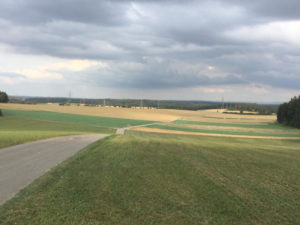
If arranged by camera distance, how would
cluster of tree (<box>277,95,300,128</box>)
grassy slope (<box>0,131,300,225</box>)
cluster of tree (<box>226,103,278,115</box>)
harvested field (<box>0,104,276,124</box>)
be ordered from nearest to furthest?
grassy slope (<box>0,131,300,225</box>), cluster of tree (<box>277,95,300,128</box>), harvested field (<box>0,104,276,124</box>), cluster of tree (<box>226,103,278,115</box>)

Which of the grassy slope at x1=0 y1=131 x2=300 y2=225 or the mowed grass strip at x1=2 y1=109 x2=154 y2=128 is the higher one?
the grassy slope at x1=0 y1=131 x2=300 y2=225

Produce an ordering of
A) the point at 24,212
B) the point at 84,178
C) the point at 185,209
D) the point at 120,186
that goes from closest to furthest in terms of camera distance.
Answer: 1. the point at 24,212
2. the point at 185,209
3. the point at 120,186
4. the point at 84,178

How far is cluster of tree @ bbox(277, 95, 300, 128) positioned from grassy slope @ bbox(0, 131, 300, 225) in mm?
67608

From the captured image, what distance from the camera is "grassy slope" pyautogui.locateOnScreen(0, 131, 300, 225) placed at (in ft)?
18.9

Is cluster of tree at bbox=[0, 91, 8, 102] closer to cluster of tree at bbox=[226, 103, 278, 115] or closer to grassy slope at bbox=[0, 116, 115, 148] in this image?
grassy slope at bbox=[0, 116, 115, 148]

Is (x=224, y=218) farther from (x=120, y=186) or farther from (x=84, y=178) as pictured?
(x=84, y=178)

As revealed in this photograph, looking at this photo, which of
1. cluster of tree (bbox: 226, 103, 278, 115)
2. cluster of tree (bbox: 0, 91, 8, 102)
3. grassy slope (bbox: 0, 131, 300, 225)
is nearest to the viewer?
grassy slope (bbox: 0, 131, 300, 225)

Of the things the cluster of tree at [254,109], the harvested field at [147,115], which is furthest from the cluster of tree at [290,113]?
the cluster of tree at [254,109]

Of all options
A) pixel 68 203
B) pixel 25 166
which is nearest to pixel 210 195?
pixel 68 203

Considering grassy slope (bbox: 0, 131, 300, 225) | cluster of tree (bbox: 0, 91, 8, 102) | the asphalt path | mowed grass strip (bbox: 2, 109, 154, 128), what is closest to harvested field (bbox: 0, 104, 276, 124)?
mowed grass strip (bbox: 2, 109, 154, 128)

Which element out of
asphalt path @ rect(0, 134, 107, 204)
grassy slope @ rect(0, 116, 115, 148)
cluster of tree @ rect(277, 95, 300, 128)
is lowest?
grassy slope @ rect(0, 116, 115, 148)

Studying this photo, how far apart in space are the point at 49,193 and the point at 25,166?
14.7 feet

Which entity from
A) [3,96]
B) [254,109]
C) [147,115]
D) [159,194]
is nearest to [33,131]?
[159,194]

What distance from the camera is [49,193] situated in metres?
7.01
